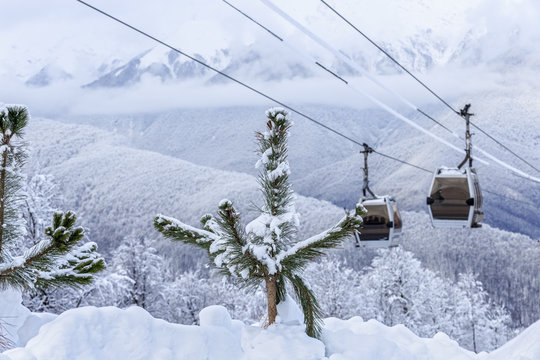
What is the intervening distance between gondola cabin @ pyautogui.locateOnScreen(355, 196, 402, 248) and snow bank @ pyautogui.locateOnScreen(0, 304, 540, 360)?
23.8 ft

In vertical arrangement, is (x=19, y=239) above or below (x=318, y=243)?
above

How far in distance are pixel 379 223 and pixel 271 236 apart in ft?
26.1

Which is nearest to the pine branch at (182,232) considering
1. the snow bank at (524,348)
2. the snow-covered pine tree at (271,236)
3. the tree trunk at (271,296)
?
the snow-covered pine tree at (271,236)

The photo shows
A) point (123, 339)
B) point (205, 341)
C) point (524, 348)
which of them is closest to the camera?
point (123, 339)

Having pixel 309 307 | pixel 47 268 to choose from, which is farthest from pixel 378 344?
pixel 47 268

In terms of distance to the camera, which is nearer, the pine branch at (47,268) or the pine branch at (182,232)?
the pine branch at (47,268)

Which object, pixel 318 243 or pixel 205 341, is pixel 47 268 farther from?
pixel 318 243

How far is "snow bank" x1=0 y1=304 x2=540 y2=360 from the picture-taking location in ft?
13.3

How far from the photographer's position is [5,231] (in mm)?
3318

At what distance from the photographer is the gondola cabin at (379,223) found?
12.1 meters

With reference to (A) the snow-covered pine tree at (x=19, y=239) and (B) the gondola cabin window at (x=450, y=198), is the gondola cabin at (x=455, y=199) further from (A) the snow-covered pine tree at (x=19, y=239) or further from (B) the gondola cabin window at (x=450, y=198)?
(A) the snow-covered pine tree at (x=19, y=239)

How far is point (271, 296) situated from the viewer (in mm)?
4551

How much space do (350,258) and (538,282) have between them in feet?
101

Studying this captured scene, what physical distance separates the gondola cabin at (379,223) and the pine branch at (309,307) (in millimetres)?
7435
